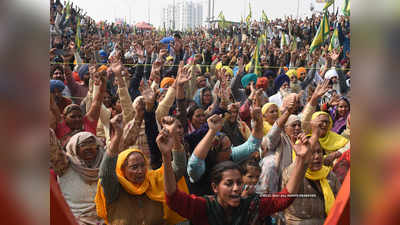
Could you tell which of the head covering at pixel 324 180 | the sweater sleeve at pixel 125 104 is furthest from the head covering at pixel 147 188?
the head covering at pixel 324 180

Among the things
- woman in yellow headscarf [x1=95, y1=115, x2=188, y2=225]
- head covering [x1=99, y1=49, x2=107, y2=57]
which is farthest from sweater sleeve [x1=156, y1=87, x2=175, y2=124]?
head covering [x1=99, y1=49, x2=107, y2=57]

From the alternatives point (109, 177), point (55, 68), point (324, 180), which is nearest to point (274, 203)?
point (324, 180)

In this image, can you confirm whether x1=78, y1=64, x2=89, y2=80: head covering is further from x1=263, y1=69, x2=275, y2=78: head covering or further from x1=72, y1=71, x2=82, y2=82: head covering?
x1=263, y1=69, x2=275, y2=78: head covering

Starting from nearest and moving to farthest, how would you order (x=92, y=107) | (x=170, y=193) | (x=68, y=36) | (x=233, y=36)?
(x=170, y=193), (x=92, y=107), (x=68, y=36), (x=233, y=36)

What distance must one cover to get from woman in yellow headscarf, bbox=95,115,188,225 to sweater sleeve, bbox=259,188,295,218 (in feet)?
1.63

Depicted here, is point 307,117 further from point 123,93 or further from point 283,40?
point 123,93

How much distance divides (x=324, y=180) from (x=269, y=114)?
555 mm

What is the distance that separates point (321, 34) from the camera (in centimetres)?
295

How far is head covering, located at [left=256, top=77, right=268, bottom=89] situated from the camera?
9.18 feet

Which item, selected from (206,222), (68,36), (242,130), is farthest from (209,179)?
(68,36)
